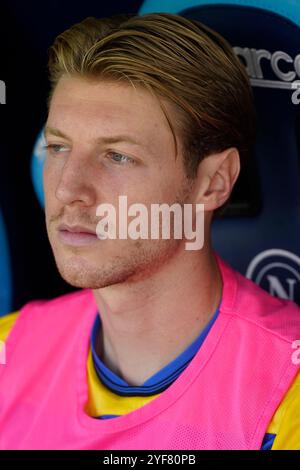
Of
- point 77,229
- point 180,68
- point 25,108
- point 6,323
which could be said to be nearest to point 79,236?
point 77,229

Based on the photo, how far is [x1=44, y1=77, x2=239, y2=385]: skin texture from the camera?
123cm

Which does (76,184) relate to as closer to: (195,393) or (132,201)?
(132,201)

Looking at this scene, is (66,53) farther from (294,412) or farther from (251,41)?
(294,412)

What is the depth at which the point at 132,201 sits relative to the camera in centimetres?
124

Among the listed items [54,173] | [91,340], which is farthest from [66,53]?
→ [91,340]

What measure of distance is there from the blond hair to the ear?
0.02 m

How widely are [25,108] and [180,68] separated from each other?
0.56 meters

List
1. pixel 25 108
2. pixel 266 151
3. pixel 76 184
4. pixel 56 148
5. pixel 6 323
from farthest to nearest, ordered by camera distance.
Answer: pixel 25 108
pixel 6 323
pixel 266 151
pixel 56 148
pixel 76 184

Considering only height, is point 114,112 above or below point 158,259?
above

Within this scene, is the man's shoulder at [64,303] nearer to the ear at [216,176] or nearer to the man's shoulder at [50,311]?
the man's shoulder at [50,311]

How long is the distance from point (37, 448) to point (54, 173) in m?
0.51

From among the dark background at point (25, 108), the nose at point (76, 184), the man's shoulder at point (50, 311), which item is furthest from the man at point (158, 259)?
the dark background at point (25, 108)

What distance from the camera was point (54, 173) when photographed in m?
1.30

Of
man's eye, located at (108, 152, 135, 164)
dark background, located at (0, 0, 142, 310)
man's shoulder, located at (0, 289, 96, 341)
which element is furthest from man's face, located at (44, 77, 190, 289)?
dark background, located at (0, 0, 142, 310)
